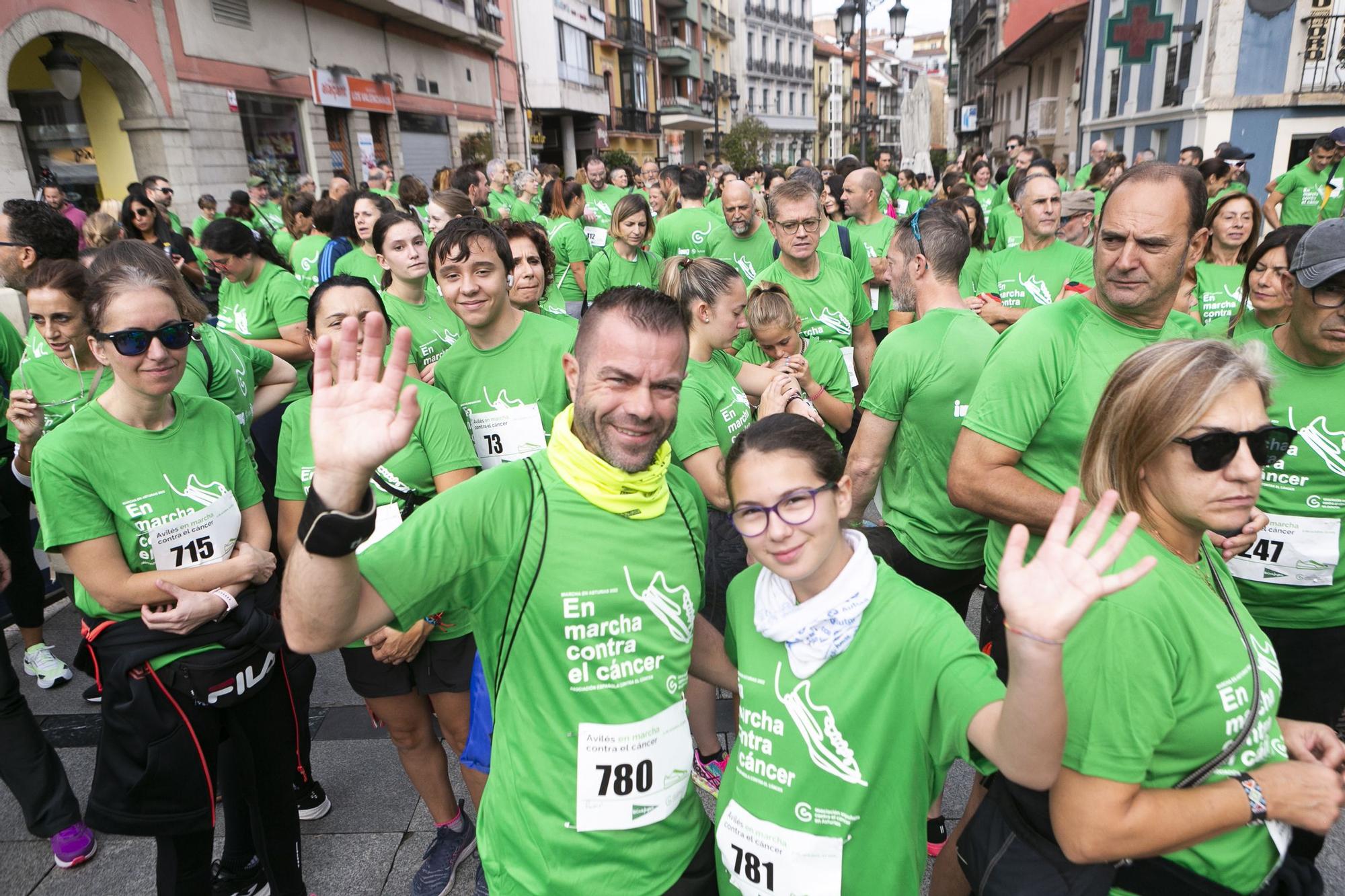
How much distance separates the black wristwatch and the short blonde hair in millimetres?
1515

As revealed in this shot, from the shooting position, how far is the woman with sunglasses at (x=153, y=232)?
25.3ft

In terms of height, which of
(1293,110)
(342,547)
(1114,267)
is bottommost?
(342,547)

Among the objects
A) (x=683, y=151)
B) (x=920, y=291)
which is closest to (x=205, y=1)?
(x=920, y=291)

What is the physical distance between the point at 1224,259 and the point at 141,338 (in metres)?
5.65

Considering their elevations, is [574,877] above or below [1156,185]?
below

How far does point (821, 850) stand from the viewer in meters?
1.80

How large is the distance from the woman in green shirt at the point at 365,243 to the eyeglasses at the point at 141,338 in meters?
3.21

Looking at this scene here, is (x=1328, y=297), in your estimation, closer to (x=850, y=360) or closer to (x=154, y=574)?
(x=850, y=360)

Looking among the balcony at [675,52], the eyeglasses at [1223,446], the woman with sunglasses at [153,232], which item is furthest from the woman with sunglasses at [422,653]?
the balcony at [675,52]

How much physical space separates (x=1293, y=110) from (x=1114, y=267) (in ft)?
58.5

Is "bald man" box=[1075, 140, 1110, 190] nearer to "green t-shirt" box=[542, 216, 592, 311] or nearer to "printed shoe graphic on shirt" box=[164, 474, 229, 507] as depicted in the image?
"green t-shirt" box=[542, 216, 592, 311]

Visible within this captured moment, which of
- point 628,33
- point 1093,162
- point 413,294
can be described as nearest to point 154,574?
point 413,294

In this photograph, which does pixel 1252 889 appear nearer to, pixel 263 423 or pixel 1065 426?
pixel 1065 426

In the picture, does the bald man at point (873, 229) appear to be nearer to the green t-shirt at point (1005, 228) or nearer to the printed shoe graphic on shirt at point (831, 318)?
the green t-shirt at point (1005, 228)
